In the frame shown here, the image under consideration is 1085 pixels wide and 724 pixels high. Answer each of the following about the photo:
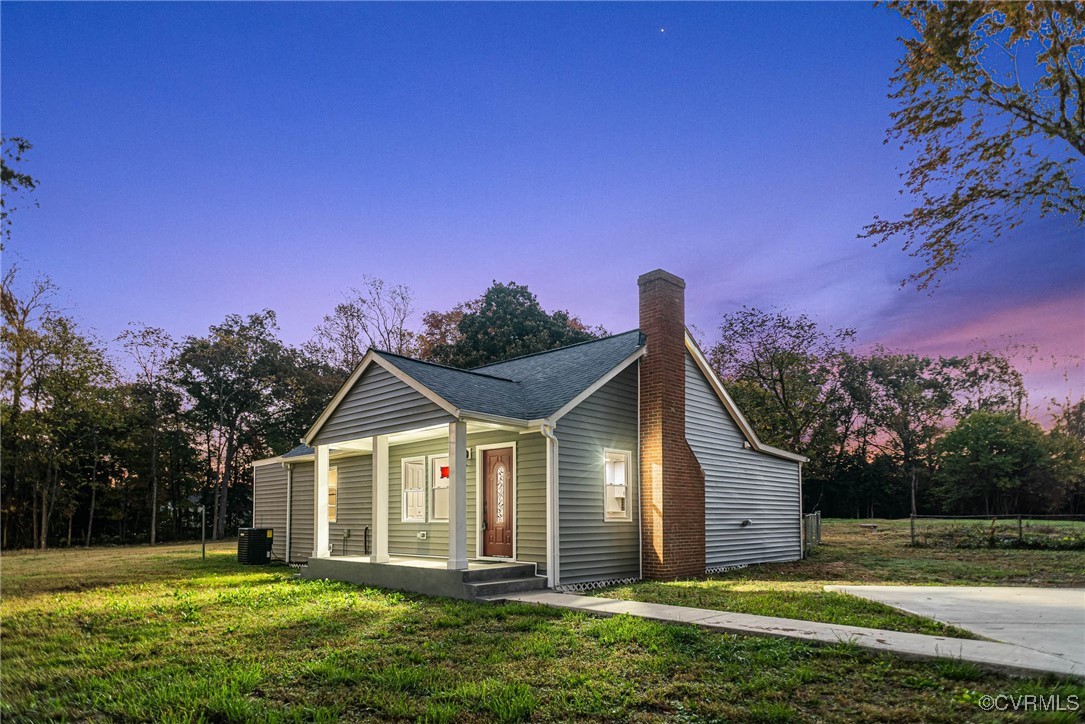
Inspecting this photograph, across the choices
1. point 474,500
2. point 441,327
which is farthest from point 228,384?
point 474,500

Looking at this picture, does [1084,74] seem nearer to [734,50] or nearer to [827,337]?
[734,50]

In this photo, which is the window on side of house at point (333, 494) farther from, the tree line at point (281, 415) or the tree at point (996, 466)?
the tree at point (996, 466)

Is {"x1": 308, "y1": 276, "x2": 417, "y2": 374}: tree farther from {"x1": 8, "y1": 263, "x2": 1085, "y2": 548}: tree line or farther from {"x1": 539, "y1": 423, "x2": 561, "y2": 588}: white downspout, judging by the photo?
{"x1": 539, "y1": 423, "x2": 561, "y2": 588}: white downspout

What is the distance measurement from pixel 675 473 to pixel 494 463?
3556mm

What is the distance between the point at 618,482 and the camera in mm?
12703

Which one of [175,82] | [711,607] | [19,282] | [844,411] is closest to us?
[711,607]

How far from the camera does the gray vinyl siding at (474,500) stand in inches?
452

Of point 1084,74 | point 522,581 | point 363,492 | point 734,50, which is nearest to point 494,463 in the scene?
point 522,581

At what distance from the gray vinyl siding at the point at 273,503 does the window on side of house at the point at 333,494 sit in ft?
8.14

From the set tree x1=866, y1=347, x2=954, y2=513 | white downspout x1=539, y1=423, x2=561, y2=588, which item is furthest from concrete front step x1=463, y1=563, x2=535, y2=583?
tree x1=866, y1=347, x2=954, y2=513

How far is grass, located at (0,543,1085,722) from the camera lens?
486 cm

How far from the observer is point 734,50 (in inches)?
468

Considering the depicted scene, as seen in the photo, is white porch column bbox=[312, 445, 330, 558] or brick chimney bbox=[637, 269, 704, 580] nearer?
brick chimney bbox=[637, 269, 704, 580]

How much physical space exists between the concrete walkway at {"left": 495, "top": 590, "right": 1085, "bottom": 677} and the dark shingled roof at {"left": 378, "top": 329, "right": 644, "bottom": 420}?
356 cm
